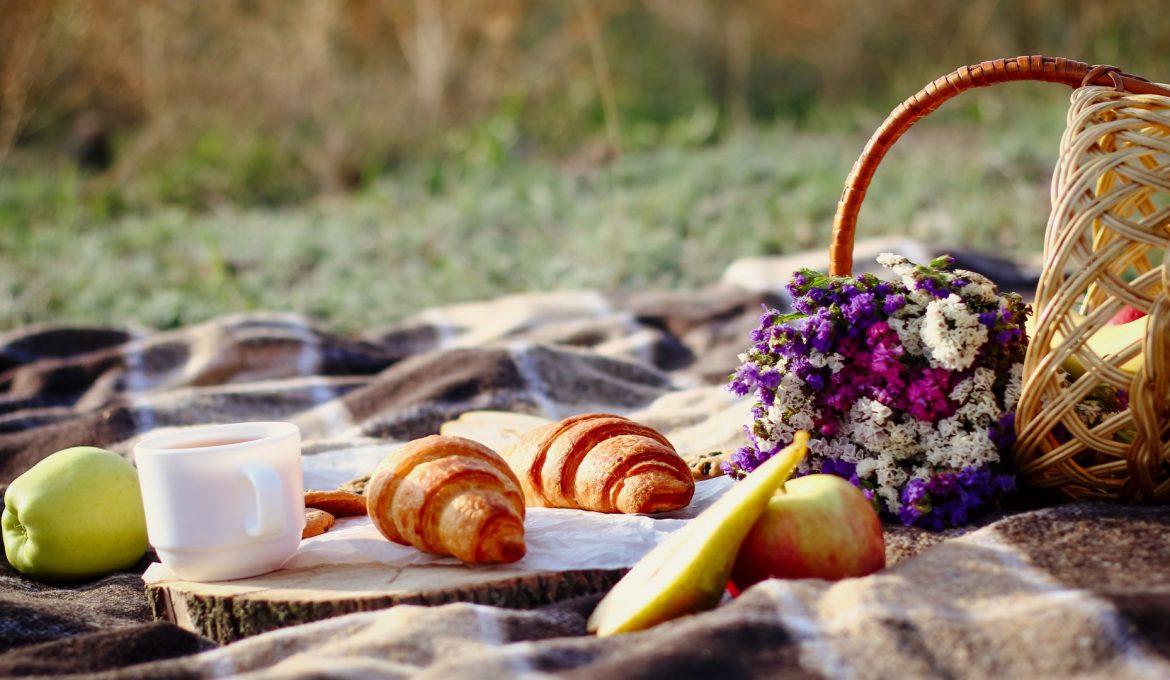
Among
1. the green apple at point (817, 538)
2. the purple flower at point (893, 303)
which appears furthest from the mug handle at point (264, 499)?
the purple flower at point (893, 303)

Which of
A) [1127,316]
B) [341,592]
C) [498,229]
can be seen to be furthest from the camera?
[498,229]

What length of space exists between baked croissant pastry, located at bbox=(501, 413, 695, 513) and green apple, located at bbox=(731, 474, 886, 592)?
0.30 m

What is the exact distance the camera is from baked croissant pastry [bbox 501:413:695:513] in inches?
68.5

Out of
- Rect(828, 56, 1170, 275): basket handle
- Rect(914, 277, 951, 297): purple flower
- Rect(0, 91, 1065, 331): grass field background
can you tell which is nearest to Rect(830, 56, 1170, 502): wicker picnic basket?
Rect(828, 56, 1170, 275): basket handle

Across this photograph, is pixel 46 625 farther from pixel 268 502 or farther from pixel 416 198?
pixel 416 198

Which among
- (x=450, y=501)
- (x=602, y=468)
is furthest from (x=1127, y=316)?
(x=450, y=501)

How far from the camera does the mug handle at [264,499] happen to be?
1487mm

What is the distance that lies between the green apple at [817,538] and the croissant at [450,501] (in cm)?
33

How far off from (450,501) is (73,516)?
0.70m

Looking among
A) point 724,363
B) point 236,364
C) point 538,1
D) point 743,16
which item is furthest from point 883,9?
point 236,364

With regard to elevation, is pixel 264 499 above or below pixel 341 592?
above

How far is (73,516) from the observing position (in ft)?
5.94

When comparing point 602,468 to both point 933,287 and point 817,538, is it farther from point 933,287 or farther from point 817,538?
point 933,287

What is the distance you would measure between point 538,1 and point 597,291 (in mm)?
4587
